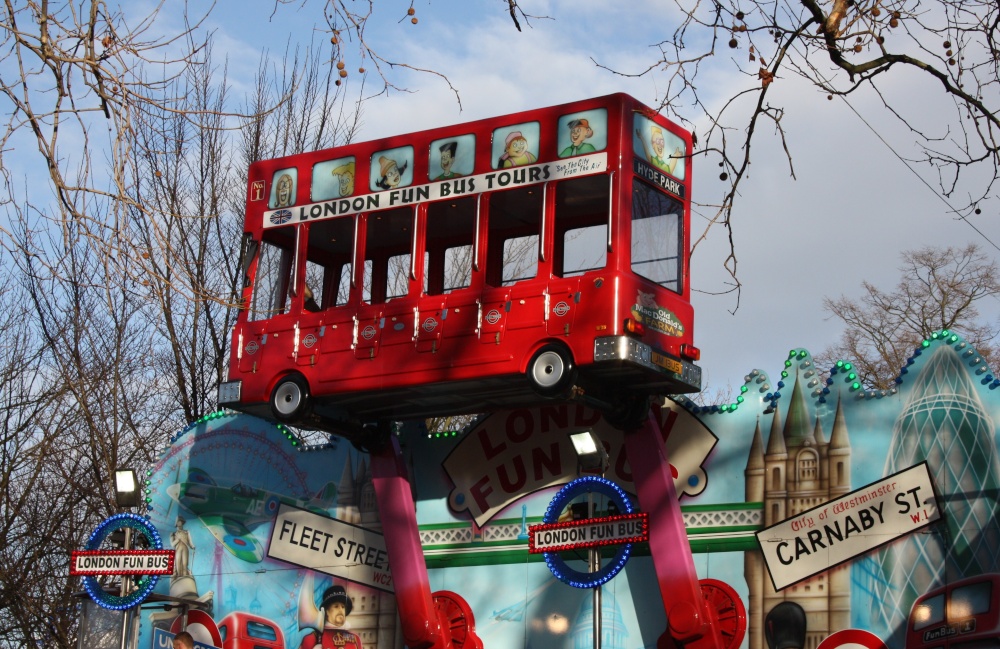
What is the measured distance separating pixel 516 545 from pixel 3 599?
14.2 meters

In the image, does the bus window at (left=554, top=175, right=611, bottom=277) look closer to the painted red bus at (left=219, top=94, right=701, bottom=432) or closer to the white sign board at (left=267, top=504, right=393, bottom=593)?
the painted red bus at (left=219, top=94, right=701, bottom=432)

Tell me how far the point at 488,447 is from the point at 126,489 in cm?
448

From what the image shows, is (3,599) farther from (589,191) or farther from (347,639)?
(589,191)

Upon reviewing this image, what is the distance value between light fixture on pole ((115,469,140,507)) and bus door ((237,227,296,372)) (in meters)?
1.89

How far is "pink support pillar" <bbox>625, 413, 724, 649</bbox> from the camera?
1584 cm

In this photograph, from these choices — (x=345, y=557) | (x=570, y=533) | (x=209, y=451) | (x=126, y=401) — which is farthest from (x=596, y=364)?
(x=126, y=401)

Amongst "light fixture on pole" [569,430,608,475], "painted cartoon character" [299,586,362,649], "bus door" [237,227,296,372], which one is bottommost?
"painted cartoon character" [299,586,362,649]

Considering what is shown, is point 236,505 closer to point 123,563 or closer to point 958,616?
point 123,563

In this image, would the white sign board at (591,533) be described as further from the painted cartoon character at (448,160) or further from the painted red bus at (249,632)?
the painted red bus at (249,632)

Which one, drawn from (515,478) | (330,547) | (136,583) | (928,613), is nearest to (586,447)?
(515,478)

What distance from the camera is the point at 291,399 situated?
1739 cm

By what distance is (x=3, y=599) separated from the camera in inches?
1095

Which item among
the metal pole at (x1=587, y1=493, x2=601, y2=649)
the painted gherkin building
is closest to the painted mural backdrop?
the painted gherkin building

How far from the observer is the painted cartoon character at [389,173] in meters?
17.1
